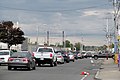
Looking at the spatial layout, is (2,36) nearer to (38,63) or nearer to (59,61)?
(59,61)

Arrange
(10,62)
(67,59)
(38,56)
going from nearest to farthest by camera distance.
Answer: (10,62) < (38,56) < (67,59)

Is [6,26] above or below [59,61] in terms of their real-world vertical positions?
above

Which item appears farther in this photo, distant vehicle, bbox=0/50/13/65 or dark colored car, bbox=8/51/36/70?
distant vehicle, bbox=0/50/13/65

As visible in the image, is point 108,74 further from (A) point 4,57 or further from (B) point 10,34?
(B) point 10,34

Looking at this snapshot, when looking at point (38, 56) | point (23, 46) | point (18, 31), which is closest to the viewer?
point (38, 56)

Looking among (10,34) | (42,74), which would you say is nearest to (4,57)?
(42,74)

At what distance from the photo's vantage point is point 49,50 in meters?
36.6

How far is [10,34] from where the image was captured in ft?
298

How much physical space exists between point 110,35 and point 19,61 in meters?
86.2

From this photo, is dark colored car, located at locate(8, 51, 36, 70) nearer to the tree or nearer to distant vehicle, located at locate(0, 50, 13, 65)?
distant vehicle, located at locate(0, 50, 13, 65)

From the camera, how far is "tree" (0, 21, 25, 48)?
8975 centimetres

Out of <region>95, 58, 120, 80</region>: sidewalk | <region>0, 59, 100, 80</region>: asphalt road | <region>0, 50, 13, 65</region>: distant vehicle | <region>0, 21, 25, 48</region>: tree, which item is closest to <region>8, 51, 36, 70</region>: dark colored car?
<region>0, 59, 100, 80</region>: asphalt road

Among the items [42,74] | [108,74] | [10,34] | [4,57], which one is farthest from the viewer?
[10,34]

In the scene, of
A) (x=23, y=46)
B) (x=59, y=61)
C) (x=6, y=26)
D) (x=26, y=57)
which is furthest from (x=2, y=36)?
(x=26, y=57)
